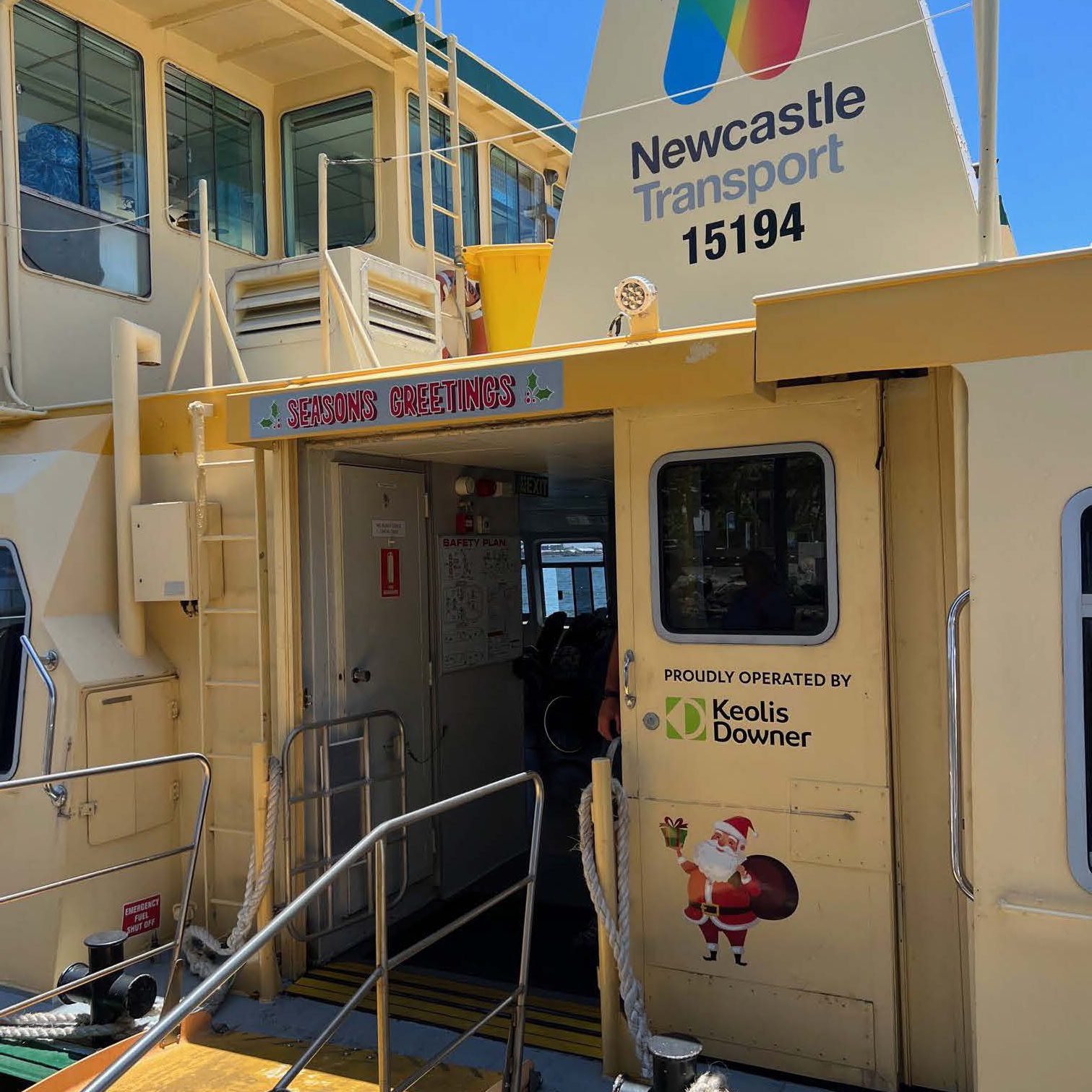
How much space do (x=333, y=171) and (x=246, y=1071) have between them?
21.1 ft

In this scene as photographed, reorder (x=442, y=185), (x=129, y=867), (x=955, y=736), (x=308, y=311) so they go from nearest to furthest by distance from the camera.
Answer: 1. (x=955, y=736)
2. (x=129, y=867)
3. (x=308, y=311)
4. (x=442, y=185)

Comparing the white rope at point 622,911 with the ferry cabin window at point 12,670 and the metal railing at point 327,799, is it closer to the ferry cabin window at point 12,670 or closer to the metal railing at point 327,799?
the metal railing at point 327,799

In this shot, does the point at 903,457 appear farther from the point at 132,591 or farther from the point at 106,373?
the point at 106,373

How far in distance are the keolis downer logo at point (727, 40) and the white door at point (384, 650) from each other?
2.35 metres

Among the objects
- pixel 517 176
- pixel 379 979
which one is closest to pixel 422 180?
pixel 517 176

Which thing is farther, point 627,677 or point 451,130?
point 451,130

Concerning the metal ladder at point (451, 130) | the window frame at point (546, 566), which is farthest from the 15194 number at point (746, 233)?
the window frame at point (546, 566)

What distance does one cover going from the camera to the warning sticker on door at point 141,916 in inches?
189

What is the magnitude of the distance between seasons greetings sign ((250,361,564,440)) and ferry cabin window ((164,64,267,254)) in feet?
10.8

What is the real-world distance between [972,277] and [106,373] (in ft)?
17.8

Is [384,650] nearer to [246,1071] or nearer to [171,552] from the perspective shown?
[171,552]

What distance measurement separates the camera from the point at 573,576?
11.7m

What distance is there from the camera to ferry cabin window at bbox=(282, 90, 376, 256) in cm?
763

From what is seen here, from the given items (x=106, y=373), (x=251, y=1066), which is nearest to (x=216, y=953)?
(x=251, y=1066)
